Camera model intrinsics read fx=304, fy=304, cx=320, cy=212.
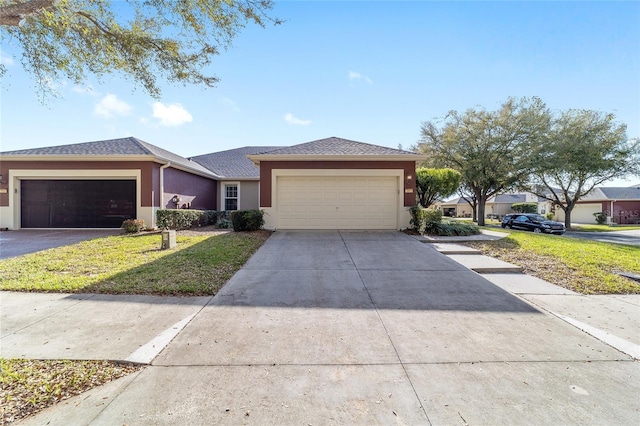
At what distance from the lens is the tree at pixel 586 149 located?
71.8 ft

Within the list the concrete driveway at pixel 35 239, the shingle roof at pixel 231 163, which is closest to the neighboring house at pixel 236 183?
the shingle roof at pixel 231 163

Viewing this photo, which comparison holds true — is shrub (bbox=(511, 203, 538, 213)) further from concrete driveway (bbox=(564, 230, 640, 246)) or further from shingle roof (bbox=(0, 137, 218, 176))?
shingle roof (bbox=(0, 137, 218, 176))

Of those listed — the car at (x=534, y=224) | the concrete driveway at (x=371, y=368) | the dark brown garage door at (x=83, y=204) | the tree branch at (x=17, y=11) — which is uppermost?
the tree branch at (x=17, y=11)

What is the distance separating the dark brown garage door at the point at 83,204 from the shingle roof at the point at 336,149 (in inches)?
292

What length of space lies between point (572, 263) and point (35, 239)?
55.0 ft

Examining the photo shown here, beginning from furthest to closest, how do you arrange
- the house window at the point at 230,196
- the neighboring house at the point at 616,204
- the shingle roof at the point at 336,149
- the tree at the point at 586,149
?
1. the neighboring house at the point at 616,204
2. the tree at the point at 586,149
3. the house window at the point at 230,196
4. the shingle roof at the point at 336,149

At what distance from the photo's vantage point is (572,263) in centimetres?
739

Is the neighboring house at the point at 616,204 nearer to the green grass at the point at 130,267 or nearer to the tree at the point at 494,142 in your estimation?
the tree at the point at 494,142

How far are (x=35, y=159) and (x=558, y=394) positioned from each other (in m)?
18.5

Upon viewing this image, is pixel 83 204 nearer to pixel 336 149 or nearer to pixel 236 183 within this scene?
pixel 236 183

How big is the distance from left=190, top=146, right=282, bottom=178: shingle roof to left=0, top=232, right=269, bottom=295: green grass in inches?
378

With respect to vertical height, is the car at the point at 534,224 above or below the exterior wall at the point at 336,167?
below

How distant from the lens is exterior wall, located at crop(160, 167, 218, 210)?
14508mm

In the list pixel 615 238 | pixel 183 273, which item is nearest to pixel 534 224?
pixel 615 238
